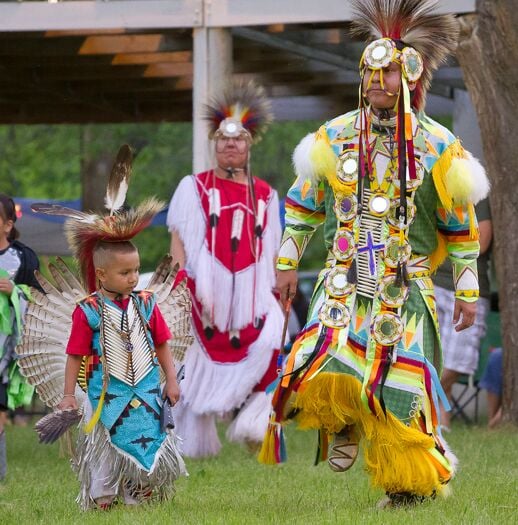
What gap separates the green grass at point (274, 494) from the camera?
198 inches

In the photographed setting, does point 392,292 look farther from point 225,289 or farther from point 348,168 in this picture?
point 225,289

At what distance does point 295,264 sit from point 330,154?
0.48 m

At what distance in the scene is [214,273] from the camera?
802cm

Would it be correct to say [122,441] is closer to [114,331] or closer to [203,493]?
[114,331]

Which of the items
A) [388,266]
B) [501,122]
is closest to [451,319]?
[501,122]

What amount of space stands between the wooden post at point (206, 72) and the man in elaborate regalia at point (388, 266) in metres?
3.95

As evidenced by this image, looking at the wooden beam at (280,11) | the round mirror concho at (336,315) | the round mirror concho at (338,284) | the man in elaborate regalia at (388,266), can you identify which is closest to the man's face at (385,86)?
the man in elaborate regalia at (388,266)

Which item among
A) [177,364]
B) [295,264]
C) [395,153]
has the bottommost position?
[177,364]

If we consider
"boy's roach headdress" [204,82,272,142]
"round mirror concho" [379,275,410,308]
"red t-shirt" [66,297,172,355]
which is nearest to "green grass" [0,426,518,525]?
"red t-shirt" [66,297,172,355]

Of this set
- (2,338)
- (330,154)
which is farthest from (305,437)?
(330,154)

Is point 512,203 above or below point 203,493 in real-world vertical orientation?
above

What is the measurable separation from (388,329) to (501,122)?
4.14 m

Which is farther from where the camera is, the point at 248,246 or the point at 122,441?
the point at 248,246

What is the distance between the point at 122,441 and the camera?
5238mm
